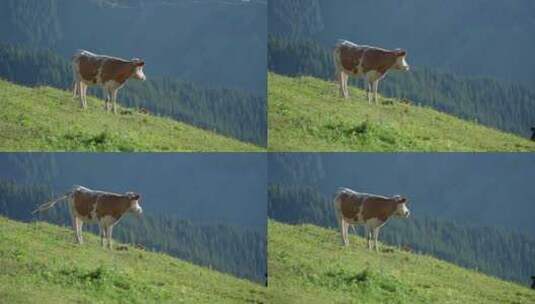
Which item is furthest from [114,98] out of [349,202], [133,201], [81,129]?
[349,202]

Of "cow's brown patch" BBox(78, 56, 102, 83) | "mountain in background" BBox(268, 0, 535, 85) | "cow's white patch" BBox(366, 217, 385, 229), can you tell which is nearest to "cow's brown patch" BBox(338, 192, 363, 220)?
"cow's white patch" BBox(366, 217, 385, 229)

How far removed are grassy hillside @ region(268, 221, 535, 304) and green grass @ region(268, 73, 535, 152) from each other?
2.36 ft

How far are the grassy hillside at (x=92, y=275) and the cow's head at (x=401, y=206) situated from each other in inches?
49.1

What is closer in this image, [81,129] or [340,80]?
[81,129]

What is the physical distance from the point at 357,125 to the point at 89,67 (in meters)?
2.17

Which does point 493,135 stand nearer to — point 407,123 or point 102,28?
point 407,123

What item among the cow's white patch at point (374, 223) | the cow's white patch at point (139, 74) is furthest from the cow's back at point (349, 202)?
the cow's white patch at point (139, 74)

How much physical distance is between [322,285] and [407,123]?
57.7 inches

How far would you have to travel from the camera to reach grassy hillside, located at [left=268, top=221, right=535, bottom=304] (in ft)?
35.6

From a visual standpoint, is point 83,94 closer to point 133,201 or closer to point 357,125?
point 133,201

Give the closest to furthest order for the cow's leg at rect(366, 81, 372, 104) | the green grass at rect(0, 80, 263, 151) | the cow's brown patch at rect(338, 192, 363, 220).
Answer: the green grass at rect(0, 80, 263, 151) < the cow's brown patch at rect(338, 192, 363, 220) < the cow's leg at rect(366, 81, 372, 104)

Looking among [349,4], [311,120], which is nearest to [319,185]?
[311,120]

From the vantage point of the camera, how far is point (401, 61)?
1096cm

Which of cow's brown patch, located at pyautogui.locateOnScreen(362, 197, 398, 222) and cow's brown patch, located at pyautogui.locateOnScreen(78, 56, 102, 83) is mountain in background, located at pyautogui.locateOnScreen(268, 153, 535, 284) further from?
cow's brown patch, located at pyautogui.locateOnScreen(78, 56, 102, 83)
